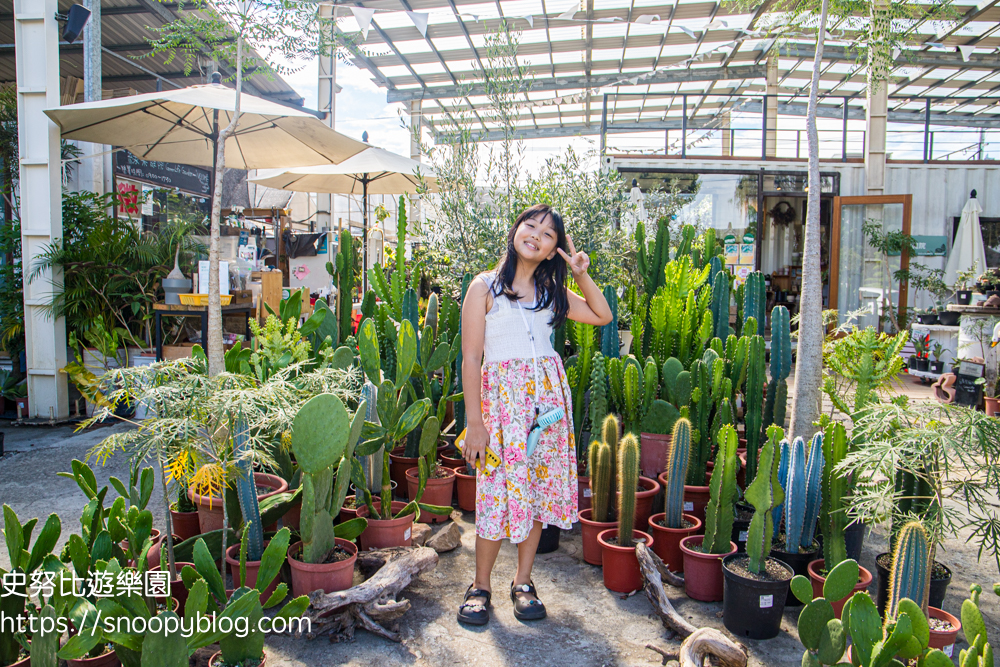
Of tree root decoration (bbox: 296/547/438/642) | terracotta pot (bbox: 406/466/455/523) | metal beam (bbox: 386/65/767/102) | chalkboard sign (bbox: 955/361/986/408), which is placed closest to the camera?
tree root decoration (bbox: 296/547/438/642)

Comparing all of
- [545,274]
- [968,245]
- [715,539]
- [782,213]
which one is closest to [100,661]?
[545,274]

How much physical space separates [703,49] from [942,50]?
3.71 meters

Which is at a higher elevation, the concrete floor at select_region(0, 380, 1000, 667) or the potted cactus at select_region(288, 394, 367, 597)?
the potted cactus at select_region(288, 394, 367, 597)

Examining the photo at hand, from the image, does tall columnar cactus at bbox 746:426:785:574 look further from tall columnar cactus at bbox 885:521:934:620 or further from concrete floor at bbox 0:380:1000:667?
tall columnar cactus at bbox 885:521:934:620

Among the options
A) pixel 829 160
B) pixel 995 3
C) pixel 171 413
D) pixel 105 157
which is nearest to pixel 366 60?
pixel 105 157

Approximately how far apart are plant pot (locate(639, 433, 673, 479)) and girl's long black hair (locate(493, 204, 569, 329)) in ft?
3.39

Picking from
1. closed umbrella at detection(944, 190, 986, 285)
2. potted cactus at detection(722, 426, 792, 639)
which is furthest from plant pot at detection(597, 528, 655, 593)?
closed umbrella at detection(944, 190, 986, 285)

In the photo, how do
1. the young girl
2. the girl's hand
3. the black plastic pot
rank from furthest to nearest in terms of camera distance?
the black plastic pot, the girl's hand, the young girl

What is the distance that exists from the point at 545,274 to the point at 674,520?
1.16 metres

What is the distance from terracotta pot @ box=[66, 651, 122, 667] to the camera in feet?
5.48

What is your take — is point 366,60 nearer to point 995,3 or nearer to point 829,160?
point 829,160

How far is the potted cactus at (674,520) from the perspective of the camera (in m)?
2.42

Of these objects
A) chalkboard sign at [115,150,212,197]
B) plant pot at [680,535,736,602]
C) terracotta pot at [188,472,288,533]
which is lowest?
plant pot at [680,535,736,602]

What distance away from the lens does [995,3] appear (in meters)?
8.35
